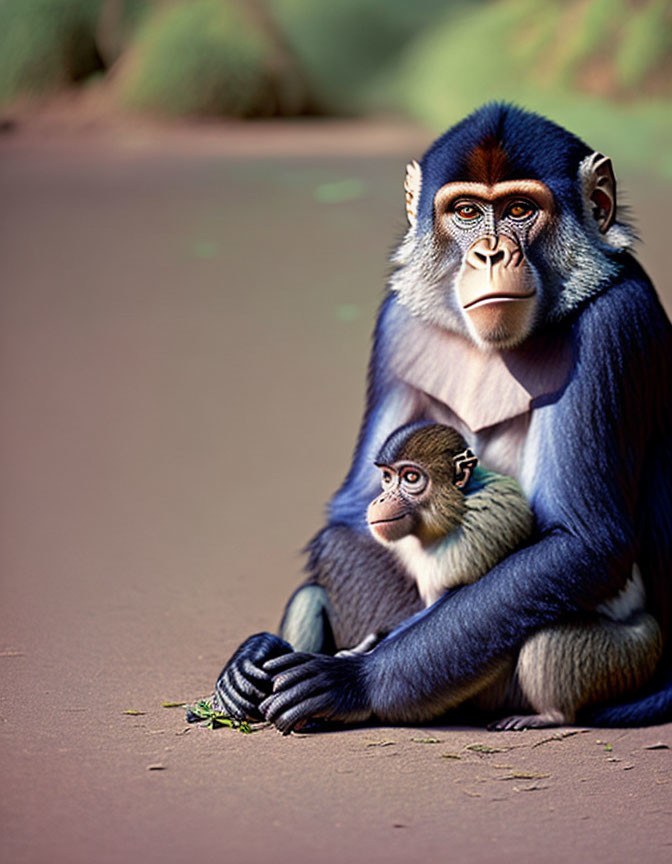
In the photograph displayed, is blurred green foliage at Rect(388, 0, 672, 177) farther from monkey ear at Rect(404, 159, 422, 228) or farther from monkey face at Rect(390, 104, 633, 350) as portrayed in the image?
monkey face at Rect(390, 104, 633, 350)

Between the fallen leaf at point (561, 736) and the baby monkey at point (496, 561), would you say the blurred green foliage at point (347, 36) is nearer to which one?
the baby monkey at point (496, 561)

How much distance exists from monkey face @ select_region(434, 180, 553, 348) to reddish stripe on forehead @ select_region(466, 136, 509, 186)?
22 mm

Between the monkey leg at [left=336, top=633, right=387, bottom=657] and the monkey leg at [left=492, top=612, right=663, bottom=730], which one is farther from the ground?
the monkey leg at [left=336, top=633, right=387, bottom=657]

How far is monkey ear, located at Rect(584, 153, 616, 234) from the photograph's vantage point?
11.4ft

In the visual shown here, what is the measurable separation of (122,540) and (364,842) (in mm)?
2830

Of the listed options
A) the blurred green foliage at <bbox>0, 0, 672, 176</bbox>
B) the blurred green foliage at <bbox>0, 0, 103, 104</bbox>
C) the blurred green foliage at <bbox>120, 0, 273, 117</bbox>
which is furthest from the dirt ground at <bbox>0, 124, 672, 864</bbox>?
the blurred green foliage at <bbox>0, 0, 103, 104</bbox>

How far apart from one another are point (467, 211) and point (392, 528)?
2.53 feet

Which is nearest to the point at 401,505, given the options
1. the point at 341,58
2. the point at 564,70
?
the point at 564,70

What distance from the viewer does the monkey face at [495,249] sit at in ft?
11.0

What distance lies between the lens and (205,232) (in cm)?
1018

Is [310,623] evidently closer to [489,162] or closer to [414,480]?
[414,480]

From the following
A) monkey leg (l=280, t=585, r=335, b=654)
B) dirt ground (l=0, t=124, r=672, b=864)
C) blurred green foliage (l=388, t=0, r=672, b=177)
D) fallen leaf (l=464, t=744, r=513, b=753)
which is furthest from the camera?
blurred green foliage (l=388, t=0, r=672, b=177)

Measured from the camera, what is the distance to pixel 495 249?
11.0 ft

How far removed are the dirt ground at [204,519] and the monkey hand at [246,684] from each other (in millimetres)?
93
